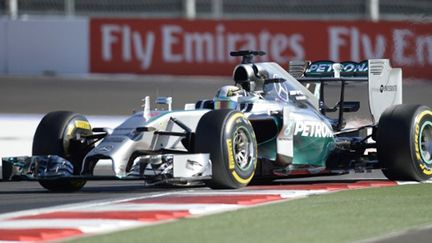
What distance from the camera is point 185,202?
10.1 m

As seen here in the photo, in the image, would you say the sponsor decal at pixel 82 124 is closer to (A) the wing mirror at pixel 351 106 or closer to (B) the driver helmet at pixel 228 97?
(B) the driver helmet at pixel 228 97

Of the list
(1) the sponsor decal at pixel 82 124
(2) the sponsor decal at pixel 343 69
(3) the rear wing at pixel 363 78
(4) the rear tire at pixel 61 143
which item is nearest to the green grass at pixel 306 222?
(3) the rear wing at pixel 363 78

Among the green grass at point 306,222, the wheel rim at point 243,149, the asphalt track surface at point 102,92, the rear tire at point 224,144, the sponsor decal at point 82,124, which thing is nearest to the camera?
the green grass at point 306,222

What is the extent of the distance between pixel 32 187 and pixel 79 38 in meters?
15.8

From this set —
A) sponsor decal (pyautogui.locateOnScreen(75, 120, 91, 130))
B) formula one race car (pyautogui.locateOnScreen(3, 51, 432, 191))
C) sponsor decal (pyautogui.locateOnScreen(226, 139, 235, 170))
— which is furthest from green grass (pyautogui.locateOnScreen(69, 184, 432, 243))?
sponsor decal (pyautogui.locateOnScreen(75, 120, 91, 130))

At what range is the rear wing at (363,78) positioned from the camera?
1308cm

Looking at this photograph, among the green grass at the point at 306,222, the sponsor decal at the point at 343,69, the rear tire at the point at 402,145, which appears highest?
the sponsor decal at the point at 343,69

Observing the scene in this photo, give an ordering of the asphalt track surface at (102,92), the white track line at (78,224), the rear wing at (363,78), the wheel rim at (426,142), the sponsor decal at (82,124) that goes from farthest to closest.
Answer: the asphalt track surface at (102,92) < the rear wing at (363,78) < the sponsor decal at (82,124) < the wheel rim at (426,142) < the white track line at (78,224)

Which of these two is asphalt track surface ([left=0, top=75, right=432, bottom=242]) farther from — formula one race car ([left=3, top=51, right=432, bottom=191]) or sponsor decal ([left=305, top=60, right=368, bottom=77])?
formula one race car ([left=3, top=51, right=432, bottom=191])

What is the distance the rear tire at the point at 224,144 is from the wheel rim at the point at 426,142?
1950 mm

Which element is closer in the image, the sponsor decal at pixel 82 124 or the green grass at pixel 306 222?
the green grass at pixel 306 222

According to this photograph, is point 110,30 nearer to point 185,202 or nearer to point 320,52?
point 320,52

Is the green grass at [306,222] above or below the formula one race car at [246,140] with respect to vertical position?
below

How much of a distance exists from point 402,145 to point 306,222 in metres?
3.35
